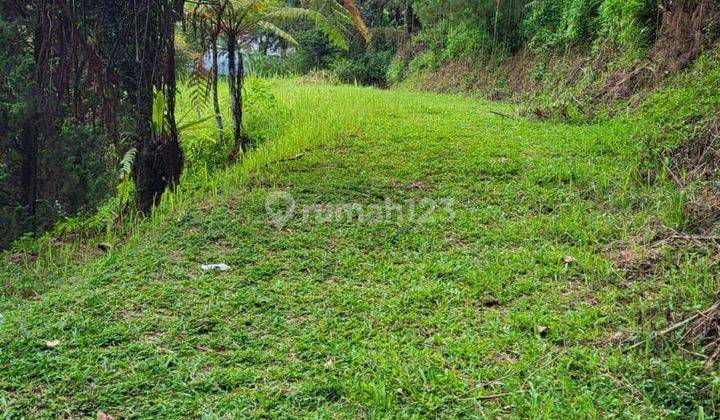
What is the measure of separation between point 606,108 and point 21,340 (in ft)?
21.0

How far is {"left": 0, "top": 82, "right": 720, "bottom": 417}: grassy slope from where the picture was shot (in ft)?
6.07

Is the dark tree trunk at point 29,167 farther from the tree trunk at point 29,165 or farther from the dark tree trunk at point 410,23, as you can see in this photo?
the dark tree trunk at point 410,23

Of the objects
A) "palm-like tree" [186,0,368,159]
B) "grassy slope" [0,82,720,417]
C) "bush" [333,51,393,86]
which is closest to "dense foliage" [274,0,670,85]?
"bush" [333,51,393,86]

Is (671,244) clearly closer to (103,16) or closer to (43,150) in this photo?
(103,16)

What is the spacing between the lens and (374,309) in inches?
98.0

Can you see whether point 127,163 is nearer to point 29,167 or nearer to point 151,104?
point 151,104

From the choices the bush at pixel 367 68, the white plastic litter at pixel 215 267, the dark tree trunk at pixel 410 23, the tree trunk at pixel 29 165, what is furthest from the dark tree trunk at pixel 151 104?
the bush at pixel 367 68

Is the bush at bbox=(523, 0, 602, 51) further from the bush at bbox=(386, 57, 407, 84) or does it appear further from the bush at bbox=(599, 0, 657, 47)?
the bush at bbox=(386, 57, 407, 84)

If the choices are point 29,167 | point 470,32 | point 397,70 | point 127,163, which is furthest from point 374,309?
point 397,70

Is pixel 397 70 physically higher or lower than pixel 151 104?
higher

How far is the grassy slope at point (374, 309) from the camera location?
6.07ft

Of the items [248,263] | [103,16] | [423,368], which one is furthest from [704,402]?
[103,16]

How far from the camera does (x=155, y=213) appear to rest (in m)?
3.90

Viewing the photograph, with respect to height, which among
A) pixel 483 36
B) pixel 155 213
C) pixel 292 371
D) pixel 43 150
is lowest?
pixel 292 371
